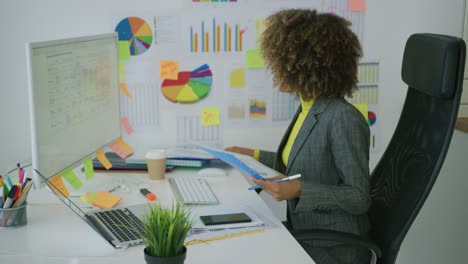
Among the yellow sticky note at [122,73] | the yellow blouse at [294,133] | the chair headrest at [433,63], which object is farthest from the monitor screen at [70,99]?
the chair headrest at [433,63]

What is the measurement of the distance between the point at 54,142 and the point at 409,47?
1135mm

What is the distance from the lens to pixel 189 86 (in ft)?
8.42

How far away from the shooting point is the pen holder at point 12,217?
5.29 feet

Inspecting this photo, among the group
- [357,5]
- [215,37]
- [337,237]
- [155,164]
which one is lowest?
[337,237]

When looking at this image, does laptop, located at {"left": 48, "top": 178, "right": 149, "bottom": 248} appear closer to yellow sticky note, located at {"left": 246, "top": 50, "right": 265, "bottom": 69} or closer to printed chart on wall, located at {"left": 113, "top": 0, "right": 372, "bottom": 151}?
printed chart on wall, located at {"left": 113, "top": 0, "right": 372, "bottom": 151}

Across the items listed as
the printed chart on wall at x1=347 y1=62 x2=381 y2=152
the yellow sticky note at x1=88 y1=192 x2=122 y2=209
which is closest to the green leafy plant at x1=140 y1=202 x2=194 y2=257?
the yellow sticky note at x1=88 y1=192 x2=122 y2=209

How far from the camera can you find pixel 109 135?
2.21m

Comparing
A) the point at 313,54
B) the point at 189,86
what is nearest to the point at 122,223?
the point at 313,54

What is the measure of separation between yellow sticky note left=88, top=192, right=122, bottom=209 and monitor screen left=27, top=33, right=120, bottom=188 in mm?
132

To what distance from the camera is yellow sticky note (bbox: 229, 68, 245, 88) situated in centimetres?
259

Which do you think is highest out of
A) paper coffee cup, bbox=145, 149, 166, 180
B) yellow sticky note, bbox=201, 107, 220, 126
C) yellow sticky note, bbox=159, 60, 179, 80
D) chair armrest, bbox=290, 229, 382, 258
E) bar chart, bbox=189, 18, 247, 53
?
bar chart, bbox=189, 18, 247, 53

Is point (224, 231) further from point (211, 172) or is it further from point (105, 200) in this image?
point (211, 172)

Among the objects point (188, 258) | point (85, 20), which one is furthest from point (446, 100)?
point (85, 20)

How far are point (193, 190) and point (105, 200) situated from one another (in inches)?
11.6
